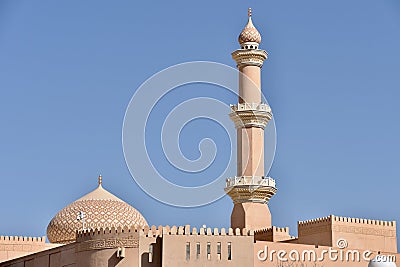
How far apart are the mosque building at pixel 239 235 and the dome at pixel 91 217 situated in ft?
0.13

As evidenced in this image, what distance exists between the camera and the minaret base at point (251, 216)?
35.9 meters

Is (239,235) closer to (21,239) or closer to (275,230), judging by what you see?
(275,230)

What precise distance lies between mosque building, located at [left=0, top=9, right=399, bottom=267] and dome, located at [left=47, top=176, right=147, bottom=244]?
→ 0.13ft

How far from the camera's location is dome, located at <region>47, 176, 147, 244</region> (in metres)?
38.8

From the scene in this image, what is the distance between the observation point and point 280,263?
31750 mm

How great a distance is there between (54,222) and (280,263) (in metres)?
12.1

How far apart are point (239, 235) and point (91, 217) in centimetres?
961

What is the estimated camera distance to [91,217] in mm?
39000

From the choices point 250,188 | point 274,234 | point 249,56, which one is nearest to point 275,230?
point 274,234

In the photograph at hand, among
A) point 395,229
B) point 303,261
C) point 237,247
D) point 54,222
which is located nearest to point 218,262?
point 237,247

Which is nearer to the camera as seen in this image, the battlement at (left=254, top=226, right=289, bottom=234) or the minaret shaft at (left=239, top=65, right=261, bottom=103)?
the battlement at (left=254, top=226, right=289, bottom=234)

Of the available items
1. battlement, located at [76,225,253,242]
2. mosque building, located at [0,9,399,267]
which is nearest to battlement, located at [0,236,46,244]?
mosque building, located at [0,9,399,267]

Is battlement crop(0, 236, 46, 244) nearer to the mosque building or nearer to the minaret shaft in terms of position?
the mosque building

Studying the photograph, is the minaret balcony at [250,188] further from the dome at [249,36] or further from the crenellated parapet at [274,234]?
the dome at [249,36]
